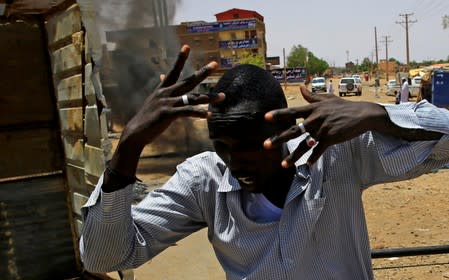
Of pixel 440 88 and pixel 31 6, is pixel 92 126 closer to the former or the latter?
pixel 31 6

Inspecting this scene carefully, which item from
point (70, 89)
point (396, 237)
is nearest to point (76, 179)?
point (70, 89)

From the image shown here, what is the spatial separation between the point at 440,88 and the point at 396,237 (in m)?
7.81

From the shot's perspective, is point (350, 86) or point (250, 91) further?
point (350, 86)

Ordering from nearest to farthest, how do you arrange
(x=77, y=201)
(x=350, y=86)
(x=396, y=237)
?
(x=77, y=201), (x=396, y=237), (x=350, y=86)

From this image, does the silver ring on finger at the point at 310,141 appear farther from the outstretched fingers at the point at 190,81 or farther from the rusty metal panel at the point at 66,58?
the rusty metal panel at the point at 66,58

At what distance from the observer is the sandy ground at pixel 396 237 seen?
4.88m

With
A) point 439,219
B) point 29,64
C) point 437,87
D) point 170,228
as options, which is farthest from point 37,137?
point 437,87

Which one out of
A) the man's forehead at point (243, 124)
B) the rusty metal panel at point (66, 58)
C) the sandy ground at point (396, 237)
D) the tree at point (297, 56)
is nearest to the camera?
the man's forehead at point (243, 124)

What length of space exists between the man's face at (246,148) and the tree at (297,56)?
100 m

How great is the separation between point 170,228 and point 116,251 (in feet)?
0.61

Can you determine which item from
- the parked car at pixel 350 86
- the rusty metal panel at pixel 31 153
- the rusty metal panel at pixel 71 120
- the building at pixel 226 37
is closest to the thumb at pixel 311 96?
the rusty metal panel at pixel 71 120

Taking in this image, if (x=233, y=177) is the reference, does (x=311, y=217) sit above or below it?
below

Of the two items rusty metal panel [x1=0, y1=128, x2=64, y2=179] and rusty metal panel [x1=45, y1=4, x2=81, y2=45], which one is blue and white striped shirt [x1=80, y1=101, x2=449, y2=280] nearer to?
rusty metal panel [x1=45, y1=4, x2=81, y2=45]

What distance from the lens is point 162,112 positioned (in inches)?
52.2
